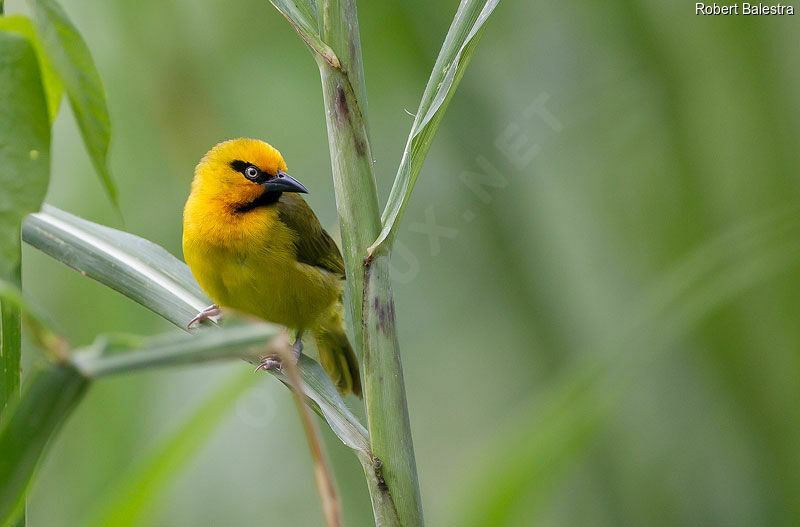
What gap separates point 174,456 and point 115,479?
3.88ft

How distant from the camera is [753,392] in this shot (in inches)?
66.5

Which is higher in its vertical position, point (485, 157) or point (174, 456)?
point (485, 157)

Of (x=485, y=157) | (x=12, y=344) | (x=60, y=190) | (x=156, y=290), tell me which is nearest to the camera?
(x=12, y=344)

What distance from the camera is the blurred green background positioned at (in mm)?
1684

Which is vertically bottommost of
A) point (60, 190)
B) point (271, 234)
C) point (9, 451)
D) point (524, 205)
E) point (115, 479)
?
point (115, 479)

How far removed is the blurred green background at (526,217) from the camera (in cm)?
168

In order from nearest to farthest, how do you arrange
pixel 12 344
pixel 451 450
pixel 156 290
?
pixel 12 344 < pixel 156 290 < pixel 451 450

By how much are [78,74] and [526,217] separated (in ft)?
4.93

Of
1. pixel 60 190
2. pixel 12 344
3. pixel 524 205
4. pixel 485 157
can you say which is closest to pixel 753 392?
pixel 524 205

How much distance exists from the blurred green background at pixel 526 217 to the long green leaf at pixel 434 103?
0.58 metres

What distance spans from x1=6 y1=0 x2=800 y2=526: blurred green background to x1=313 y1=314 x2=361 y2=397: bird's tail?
6.8 inches

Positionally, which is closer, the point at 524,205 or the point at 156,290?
the point at 156,290

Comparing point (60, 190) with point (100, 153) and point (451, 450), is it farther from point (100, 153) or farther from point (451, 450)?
point (100, 153)

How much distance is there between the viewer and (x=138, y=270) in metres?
1.04
